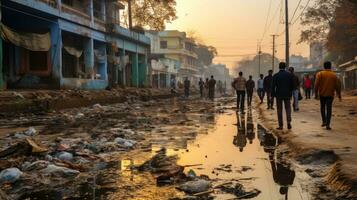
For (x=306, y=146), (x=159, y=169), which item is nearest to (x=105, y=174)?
(x=159, y=169)

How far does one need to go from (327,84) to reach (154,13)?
44586mm

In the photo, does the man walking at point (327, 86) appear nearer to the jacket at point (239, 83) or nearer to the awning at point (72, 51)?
the jacket at point (239, 83)

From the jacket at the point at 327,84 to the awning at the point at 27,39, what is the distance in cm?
1546

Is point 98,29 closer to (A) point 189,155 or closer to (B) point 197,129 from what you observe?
(B) point 197,129

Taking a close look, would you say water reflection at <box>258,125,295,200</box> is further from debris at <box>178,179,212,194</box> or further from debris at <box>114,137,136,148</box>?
debris at <box>114,137,136,148</box>

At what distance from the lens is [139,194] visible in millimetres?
5211

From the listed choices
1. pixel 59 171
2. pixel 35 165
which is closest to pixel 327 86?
pixel 59 171

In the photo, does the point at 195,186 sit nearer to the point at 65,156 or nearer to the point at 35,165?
the point at 35,165

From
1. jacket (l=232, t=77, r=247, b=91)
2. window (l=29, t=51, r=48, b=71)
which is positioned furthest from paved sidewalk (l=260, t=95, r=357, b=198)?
window (l=29, t=51, r=48, b=71)

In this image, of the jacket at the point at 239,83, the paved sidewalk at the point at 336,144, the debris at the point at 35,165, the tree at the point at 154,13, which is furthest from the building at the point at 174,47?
the debris at the point at 35,165

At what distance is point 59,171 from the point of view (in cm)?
640

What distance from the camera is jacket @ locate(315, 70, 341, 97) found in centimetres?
1121

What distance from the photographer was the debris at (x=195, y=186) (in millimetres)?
5328

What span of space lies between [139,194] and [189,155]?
9.82 feet
